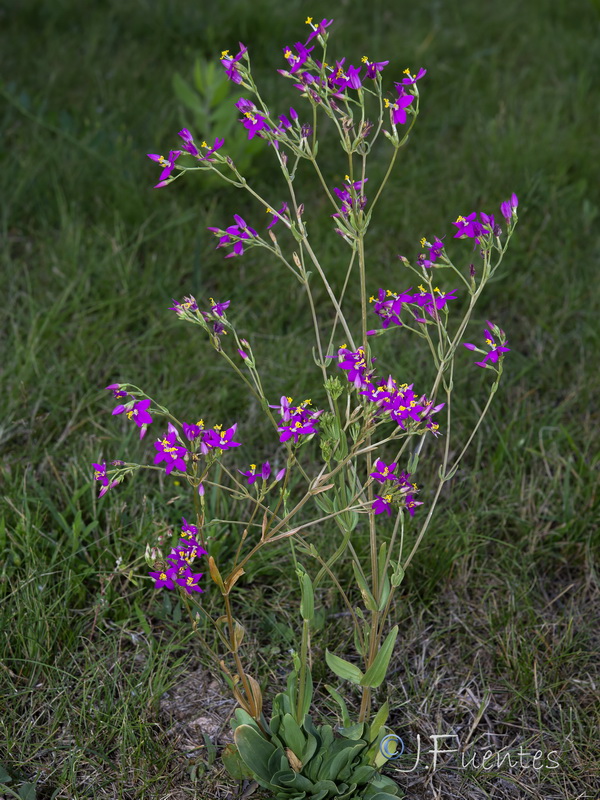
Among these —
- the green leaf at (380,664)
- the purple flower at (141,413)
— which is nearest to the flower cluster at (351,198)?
the purple flower at (141,413)

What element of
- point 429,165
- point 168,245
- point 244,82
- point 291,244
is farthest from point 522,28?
point 244,82

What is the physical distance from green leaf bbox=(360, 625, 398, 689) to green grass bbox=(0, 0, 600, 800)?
0.93 ft

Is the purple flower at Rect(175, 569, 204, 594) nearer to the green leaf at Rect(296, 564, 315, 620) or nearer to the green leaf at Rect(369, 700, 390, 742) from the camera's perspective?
the green leaf at Rect(296, 564, 315, 620)

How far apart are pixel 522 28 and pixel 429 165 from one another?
4.80ft

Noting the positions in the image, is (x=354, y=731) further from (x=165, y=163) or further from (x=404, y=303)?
(x=165, y=163)

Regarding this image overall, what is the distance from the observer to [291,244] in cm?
293

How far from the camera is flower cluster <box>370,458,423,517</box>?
1392 millimetres

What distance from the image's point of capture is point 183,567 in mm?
1493

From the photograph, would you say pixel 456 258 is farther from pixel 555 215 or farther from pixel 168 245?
pixel 168 245

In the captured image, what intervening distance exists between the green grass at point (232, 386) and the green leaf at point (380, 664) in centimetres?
28

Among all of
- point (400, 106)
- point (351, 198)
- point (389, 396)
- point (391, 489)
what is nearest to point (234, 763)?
point (391, 489)

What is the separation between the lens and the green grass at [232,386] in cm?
177

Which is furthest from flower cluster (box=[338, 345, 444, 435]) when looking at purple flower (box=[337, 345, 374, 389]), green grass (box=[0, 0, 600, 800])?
green grass (box=[0, 0, 600, 800])

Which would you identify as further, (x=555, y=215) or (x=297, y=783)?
(x=555, y=215)
